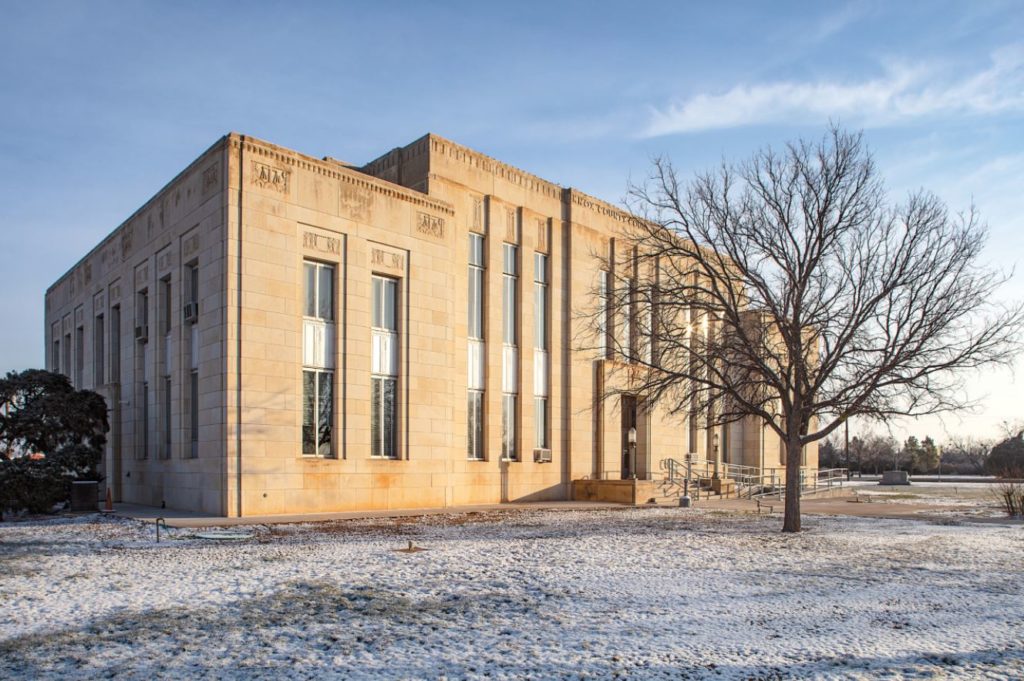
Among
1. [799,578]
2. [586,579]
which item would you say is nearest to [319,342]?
[586,579]

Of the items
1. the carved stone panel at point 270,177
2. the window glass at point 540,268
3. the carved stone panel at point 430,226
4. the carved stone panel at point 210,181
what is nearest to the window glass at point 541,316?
the window glass at point 540,268

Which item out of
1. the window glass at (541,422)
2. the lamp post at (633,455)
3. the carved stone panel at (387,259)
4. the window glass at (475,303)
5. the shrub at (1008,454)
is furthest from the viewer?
the shrub at (1008,454)

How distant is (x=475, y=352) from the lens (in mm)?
26656

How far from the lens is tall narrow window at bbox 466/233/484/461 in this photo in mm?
26406

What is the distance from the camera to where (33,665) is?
700 centimetres

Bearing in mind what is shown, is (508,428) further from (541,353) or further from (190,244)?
(190,244)

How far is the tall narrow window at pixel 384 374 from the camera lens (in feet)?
75.5

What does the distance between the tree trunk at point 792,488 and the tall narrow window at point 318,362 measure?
11.8m

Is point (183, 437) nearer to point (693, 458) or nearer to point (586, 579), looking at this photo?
point (586, 579)

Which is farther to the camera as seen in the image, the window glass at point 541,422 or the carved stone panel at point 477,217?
the window glass at point 541,422

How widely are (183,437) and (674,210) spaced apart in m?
14.4

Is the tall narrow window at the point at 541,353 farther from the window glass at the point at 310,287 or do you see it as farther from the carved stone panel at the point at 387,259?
the window glass at the point at 310,287

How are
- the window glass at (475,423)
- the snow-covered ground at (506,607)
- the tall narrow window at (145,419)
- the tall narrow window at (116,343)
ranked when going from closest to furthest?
the snow-covered ground at (506,607), the tall narrow window at (145,419), the window glass at (475,423), the tall narrow window at (116,343)

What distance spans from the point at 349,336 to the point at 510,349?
7.20m
